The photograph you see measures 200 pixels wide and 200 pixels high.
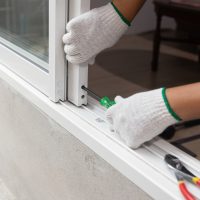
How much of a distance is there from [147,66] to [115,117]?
8.29ft

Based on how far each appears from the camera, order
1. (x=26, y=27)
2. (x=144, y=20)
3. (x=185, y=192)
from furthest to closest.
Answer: (x=144, y=20), (x=26, y=27), (x=185, y=192)

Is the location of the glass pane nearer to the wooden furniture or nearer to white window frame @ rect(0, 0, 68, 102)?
white window frame @ rect(0, 0, 68, 102)

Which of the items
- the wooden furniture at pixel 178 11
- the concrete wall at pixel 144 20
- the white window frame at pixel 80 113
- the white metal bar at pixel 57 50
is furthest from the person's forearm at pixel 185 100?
the concrete wall at pixel 144 20

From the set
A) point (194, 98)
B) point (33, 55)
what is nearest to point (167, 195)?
point (194, 98)

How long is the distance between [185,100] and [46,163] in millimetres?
635

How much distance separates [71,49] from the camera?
3.60 feet

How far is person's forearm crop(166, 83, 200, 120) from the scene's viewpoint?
861 millimetres

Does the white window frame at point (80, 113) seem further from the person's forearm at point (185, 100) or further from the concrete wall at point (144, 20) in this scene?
the concrete wall at point (144, 20)

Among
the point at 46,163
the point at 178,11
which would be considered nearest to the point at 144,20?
the point at 178,11

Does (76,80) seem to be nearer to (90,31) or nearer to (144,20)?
(90,31)

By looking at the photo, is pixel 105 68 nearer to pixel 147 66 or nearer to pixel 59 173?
pixel 147 66

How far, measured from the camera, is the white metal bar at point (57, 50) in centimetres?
111

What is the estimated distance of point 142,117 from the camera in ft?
2.96

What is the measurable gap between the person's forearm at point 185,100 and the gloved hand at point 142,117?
0.04ft
